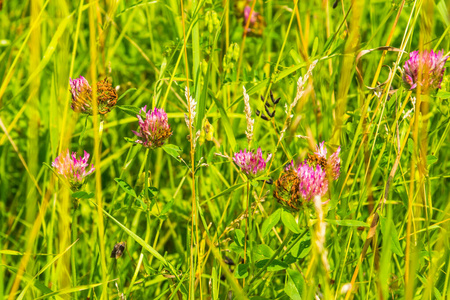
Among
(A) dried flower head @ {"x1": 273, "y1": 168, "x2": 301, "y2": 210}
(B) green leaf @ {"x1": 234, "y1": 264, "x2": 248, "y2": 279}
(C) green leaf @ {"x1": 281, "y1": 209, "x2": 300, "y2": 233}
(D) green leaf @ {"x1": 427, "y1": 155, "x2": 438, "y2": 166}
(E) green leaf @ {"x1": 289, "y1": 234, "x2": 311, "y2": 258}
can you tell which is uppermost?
(A) dried flower head @ {"x1": 273, "y1": 168, "x2": 301, "y2": 210}

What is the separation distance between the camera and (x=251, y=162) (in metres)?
1.06

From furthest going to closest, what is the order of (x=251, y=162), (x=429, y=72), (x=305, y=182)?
(x=429, y=72), (x=251, y=162), (x=305, y=182)

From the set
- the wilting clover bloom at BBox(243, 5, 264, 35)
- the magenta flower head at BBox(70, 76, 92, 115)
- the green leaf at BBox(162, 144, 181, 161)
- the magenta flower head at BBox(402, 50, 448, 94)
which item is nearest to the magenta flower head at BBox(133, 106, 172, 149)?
the green leaf at BBox(162, 144, 181, 161)

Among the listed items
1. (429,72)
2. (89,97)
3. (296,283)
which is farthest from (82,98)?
(429,72)

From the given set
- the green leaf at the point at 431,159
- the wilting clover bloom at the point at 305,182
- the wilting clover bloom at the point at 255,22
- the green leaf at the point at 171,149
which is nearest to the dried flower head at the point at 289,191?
the wilting clover bloom at the point at 305,182

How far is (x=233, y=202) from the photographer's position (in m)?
1.43

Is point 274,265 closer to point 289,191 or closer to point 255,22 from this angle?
point 289,191

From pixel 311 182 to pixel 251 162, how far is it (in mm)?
157

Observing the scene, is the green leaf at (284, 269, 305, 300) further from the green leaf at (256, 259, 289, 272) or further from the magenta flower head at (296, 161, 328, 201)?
the magenta flower head at (296, 161, 328, 201)

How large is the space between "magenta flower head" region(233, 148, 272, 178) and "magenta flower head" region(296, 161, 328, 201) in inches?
3.9

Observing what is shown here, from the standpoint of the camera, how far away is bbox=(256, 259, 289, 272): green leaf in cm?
102

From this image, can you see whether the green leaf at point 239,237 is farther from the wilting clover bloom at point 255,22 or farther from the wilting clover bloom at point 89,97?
the wilting clover bloom at point 255,22

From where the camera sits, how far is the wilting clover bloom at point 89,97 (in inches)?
44.9

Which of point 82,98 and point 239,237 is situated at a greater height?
point 82,98
